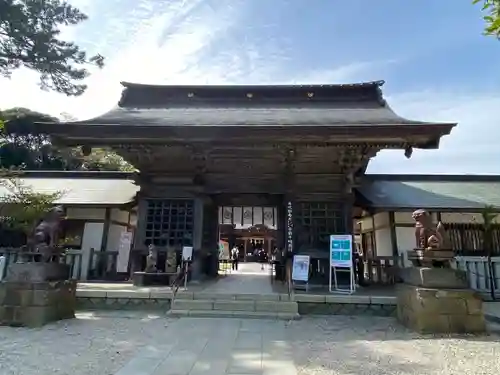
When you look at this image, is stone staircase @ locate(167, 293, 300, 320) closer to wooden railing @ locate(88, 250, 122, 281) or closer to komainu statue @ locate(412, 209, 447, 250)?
komainu statue @ locate(412, 209, 447, 250)

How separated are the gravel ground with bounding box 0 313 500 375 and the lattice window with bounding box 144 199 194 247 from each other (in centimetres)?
296

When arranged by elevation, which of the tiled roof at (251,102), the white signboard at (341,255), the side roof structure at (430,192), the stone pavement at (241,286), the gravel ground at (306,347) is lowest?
the gravel ground at (306,347)

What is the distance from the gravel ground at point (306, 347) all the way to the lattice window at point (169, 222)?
296 cm

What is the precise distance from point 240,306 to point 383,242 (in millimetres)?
6346

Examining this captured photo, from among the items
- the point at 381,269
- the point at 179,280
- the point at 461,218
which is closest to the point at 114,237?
the point at 179,280

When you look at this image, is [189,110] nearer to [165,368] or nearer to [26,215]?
[26,215]

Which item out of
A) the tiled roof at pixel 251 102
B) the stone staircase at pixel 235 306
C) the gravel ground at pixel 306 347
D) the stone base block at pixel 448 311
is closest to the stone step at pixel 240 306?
the stone staircase at pixel 235 306

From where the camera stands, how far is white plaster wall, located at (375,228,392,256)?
10.2 metres

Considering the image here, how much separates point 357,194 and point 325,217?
2.00 metres

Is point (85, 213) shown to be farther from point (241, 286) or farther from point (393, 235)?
point (393, 235)

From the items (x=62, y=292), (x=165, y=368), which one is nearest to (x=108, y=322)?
(x=62, y=292)

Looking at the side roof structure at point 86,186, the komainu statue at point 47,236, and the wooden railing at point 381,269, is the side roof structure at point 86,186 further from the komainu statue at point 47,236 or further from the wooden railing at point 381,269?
the wooden railing at point 381,269

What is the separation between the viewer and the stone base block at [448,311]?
4.94m

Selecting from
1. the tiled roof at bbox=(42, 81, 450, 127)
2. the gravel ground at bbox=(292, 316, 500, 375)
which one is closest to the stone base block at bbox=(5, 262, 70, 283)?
the gravel ground at bbox=(292, 316, 500, 375)
